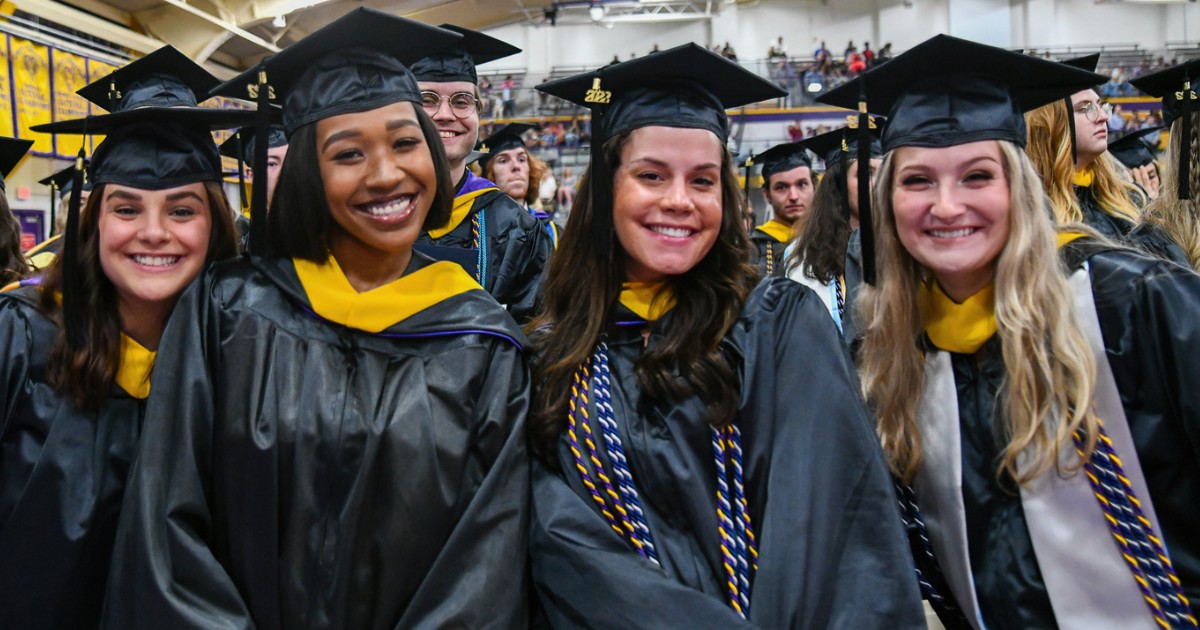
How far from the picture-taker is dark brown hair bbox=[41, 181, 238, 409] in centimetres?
199

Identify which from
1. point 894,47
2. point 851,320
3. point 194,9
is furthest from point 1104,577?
point 894,47

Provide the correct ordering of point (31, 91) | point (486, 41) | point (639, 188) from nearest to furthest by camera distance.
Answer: point (639, 188)
point (486, 41)
point (31, 91)

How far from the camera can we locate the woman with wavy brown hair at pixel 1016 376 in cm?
172

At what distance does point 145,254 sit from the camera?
6.64 feet

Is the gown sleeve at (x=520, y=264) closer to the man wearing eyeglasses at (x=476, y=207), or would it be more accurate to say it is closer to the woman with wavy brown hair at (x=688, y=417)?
the man wearing eyeglasses at (x=476, y=207)

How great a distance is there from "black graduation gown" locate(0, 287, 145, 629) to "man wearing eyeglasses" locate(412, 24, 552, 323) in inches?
50.9

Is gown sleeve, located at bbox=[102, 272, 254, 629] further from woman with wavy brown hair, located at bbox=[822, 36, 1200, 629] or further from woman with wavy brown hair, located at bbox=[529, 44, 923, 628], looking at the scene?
woman with wavy brown hair, located at bbox=[822, 36, 1200, 629]

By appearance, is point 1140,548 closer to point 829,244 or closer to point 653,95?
point 653,95

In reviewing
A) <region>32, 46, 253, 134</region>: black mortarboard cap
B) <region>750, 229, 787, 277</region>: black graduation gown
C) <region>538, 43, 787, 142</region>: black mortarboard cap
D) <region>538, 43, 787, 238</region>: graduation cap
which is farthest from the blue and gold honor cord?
<region>750, 229, 787, 277</region>: black graduation gown

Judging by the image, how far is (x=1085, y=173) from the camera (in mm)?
4160

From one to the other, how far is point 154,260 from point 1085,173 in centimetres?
Answer: 389

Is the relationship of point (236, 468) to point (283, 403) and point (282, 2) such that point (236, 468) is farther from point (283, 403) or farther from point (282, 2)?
point (282, 2)

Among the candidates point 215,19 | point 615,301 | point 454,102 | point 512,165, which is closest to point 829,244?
point 454,102

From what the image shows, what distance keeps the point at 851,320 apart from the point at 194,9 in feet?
40.8
